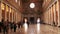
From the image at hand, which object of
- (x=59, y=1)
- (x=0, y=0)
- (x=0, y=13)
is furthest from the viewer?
(x=59, y=1)

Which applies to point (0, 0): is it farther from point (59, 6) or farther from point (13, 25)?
point (59, 6)

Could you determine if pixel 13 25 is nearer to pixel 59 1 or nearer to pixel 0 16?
pixel 0 16

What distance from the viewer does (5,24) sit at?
12.4 m

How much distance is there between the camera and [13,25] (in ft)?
55.5

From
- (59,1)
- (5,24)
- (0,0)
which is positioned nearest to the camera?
(5,24)

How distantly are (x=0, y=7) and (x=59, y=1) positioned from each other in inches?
345

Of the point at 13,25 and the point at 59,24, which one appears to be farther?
the point at 59,24

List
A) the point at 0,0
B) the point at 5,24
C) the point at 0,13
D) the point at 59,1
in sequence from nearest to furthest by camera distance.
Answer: the point at 5,24, the point at 0,0, the point at 0,13, the point at 59,1

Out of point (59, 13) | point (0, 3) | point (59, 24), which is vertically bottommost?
point (59, 24)

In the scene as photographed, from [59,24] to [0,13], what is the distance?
886cm

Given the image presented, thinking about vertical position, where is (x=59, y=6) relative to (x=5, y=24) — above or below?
above

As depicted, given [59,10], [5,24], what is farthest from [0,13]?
[5,24]

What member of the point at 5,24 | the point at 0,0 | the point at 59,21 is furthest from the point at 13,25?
the point at 59,21

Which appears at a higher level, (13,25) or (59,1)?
(59,1)
